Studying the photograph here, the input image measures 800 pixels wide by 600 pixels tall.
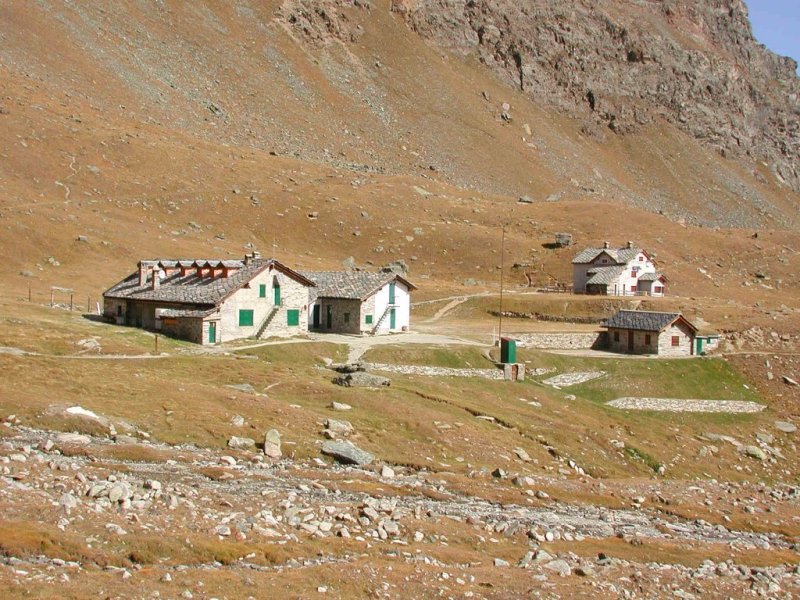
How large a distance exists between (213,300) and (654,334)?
40.2m

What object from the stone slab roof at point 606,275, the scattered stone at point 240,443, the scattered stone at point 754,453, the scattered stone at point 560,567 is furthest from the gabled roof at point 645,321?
the scattered stone at point 560,567

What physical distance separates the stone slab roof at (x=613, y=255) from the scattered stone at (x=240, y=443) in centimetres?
8076

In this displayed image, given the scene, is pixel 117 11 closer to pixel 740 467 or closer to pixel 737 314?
pixel 737 314

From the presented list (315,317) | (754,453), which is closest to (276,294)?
(315,317)

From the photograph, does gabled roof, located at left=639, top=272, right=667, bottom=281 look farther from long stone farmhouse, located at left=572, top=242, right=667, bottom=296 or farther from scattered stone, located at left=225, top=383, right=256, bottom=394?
scattered stone, located at left=225, top=383, right=256, bottom=394

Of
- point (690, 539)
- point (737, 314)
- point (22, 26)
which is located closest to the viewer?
point (690, 539)

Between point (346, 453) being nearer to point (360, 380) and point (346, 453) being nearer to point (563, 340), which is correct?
point (360, 380)

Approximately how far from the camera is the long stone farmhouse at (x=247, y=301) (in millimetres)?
66438

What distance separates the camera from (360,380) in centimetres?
5419

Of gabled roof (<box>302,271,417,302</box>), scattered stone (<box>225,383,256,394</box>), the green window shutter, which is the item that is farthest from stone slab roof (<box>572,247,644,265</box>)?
scattered stone (<box>225,383,256,394</box>)

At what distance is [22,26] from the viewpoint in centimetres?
17312

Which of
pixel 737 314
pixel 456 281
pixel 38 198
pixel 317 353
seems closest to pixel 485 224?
pixel 456 281

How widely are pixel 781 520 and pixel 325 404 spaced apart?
23.7 metres

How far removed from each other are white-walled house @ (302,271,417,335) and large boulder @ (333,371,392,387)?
22.9 meters
